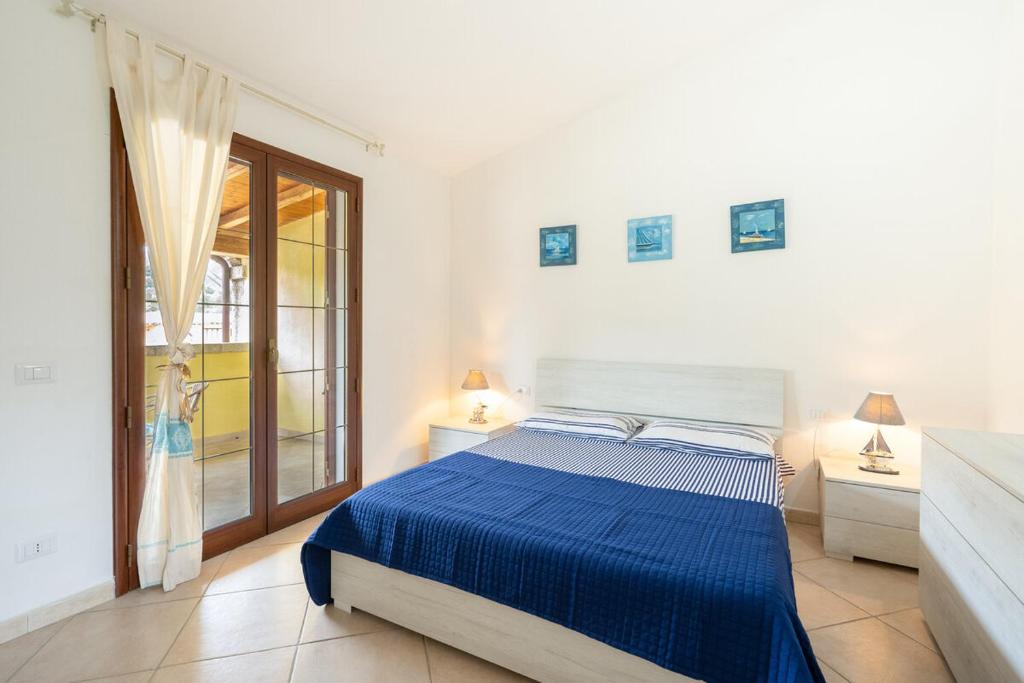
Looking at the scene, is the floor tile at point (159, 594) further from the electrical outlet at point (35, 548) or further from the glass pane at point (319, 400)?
the glass pane at point (319, 400)

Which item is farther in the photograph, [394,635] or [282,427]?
[282,427]

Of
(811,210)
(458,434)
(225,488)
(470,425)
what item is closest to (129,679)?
(225,488)

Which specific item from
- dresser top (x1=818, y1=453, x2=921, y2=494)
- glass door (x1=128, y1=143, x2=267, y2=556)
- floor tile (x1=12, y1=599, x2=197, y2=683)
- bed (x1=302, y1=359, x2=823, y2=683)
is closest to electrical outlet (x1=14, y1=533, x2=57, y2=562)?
floor tile (x1=12, y1=599, x2=197, y2=683)

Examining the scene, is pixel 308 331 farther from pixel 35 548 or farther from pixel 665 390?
pixel 665 390

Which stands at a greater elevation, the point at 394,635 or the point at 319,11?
the point at 319,11

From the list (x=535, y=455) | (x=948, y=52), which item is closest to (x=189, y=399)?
(x=535, y=455)

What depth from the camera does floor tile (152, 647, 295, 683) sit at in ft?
5.97

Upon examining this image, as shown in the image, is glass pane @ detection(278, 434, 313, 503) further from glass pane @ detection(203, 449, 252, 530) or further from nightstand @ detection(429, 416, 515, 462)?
nightstand @ detection(429, 416, 515, 462)

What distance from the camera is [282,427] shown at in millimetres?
3119

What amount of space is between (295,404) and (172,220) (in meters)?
1.28

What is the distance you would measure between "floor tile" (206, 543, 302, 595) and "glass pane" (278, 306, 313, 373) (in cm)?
105

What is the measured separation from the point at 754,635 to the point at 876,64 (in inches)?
131

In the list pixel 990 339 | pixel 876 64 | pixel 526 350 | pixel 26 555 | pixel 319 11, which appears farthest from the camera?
pixel 526 350

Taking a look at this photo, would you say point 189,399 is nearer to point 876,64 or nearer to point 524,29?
point 524,29
